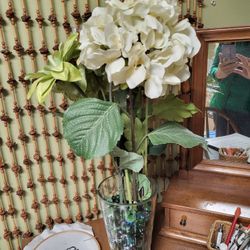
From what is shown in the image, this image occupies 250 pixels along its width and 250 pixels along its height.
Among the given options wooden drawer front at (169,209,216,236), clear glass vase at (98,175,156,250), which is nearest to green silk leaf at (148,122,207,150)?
clear glass vase at (98,175,156,250)

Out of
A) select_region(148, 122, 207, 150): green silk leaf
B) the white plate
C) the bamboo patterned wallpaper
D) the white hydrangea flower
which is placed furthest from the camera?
the white plate

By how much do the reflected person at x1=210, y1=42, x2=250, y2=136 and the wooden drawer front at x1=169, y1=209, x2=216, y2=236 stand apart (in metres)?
0.25

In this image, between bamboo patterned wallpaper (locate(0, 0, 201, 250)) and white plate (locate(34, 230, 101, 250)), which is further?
white plate (locate(34, 230, 101, 250))

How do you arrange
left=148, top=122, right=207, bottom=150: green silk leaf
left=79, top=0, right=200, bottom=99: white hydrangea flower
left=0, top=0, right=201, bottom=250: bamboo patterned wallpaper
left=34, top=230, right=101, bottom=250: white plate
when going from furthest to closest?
left=34, top=230, right=101, bottom=250: white plate → left=0, top=0, right=201, bottom=250: bamboo patterned wallpaper → left=148, top=122, right=207, bottom=150: green silk leaf → left=79, top=0, right=200, bottom=99: white hydrangea flower

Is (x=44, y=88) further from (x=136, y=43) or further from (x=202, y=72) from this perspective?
(x=202, y=72)

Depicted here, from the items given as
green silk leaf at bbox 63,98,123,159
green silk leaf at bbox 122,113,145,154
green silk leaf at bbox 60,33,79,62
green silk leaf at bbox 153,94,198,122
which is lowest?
green silk leaf at bbox 122,113,145,154

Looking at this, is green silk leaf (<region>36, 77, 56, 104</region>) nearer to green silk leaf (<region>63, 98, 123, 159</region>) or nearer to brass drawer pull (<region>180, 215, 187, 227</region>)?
green silk leaf (<region>63, 98, 123, 159</region>)

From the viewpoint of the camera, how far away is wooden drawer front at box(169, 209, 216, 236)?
Result: 78 cm

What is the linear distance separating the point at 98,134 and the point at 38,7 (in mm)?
405

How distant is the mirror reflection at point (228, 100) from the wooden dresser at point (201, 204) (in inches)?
2.6

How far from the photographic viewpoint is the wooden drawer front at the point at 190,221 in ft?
2.56

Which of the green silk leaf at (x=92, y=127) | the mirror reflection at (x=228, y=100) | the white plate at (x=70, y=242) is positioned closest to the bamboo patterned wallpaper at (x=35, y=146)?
the white plate at (x=70, y=242)

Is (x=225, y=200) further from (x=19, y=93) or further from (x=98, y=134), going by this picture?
(x=19, y=93)

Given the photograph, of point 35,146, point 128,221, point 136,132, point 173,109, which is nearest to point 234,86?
point 173,109
